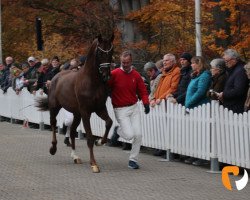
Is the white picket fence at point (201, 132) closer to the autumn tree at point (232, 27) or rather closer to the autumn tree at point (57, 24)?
the autumn tree at point (232, 27)

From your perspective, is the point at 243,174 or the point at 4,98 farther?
the point at 4,98

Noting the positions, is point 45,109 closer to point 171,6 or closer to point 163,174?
point 163,174

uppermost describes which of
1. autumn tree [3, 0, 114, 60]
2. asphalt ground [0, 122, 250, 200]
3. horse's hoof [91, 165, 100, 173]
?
autumn tree [3, 0, 114, 60]

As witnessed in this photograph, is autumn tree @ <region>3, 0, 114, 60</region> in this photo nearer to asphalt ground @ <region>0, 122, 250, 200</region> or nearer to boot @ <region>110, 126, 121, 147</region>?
boot @ <region>110, 126, 121, 147</region>

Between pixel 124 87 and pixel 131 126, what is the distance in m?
0.72

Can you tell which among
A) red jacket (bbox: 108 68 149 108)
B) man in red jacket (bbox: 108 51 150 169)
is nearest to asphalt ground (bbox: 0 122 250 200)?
man in red jacket (bbox: 108 51 150 169)

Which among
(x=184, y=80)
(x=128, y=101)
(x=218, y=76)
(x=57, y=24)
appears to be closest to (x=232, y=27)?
(x=184, y=80)

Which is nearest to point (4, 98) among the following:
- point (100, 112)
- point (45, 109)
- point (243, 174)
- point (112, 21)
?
point (112, 21)

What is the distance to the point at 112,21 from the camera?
3181 cm

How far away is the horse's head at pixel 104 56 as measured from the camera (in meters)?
13.5

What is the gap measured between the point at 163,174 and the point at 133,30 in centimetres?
1878

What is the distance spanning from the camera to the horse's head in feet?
44.1

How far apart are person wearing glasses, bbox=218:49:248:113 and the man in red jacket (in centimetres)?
151

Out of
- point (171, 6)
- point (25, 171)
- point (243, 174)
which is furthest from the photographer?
point (171, 6)
